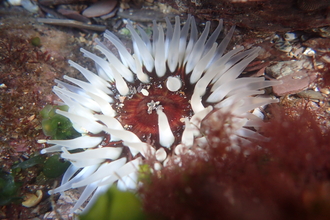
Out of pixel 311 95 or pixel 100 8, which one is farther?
pixel 100 8

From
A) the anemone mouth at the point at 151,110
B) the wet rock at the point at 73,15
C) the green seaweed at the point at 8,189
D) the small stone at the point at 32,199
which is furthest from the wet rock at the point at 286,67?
the green seaweed at the point at 8,189

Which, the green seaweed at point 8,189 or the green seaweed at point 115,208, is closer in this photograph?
the green seaweed at point 115,208

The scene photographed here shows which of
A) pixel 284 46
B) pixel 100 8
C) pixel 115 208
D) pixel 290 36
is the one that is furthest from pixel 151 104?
pixel 100 8

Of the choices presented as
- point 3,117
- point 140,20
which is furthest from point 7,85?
point 140,20

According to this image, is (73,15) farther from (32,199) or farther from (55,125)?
(32,199)

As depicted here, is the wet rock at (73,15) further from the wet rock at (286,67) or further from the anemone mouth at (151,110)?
the wet rock at (286,67)

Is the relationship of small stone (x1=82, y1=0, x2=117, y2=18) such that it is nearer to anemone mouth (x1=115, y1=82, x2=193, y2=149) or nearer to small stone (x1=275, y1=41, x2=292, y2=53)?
anemone mouth (x1=115, y1=82, x2=193, y2=149)

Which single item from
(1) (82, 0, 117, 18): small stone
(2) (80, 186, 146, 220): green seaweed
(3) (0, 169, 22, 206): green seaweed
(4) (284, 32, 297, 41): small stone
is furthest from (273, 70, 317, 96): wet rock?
(3) (0, 169, 22, 206): green seaweed
